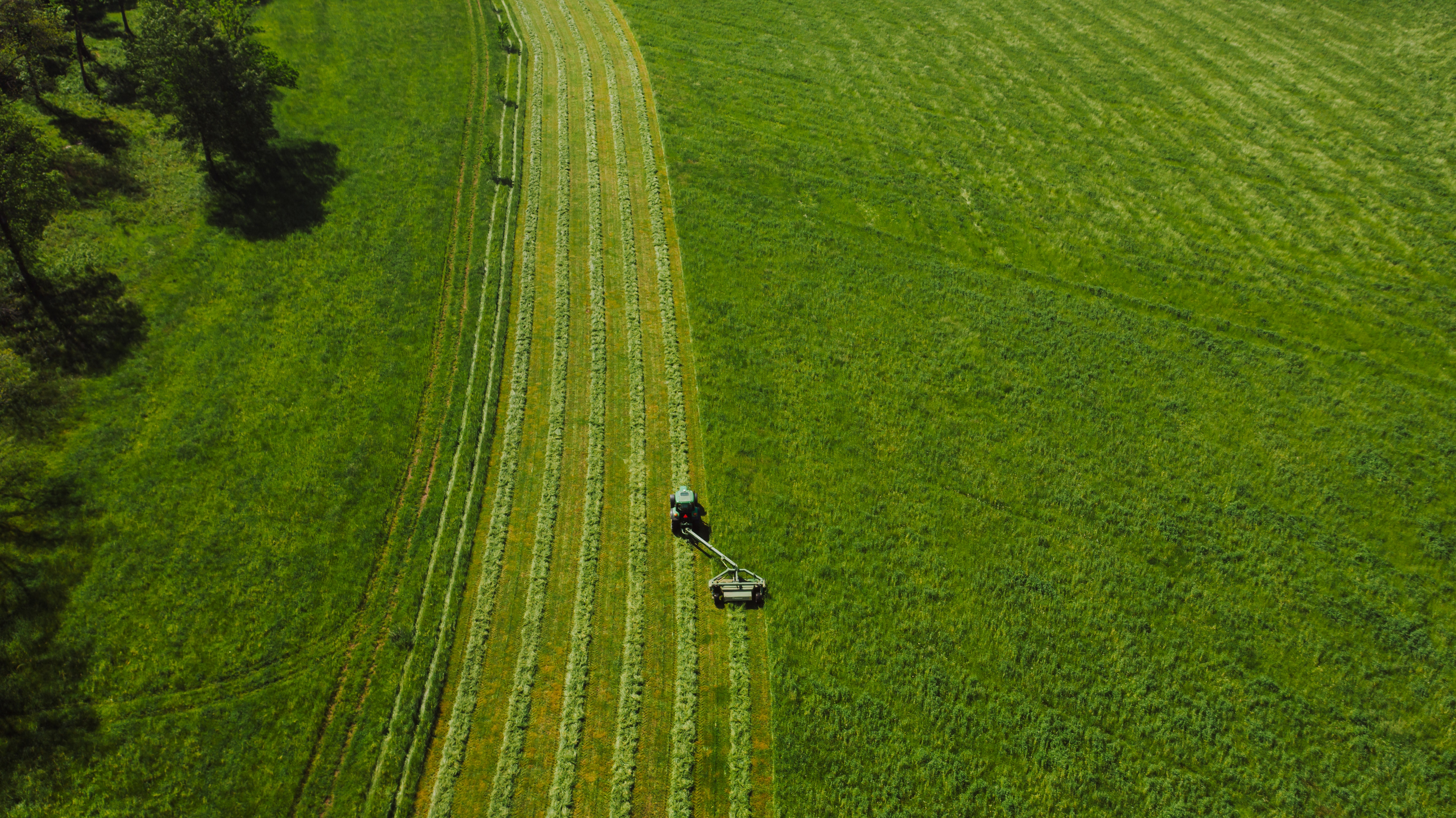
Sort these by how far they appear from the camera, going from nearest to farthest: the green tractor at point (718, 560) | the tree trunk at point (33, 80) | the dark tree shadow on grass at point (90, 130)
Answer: the green tractor at point (718, 560) < the dark tree shadow on grass at point (90, 130) < the tree trunk at point (33, 80)

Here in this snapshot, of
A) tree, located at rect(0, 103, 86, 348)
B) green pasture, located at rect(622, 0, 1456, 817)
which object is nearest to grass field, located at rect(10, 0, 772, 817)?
tree, located at rect(0, 103, 86, 348)

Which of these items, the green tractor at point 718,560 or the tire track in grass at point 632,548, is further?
the green tractor at point 718,560

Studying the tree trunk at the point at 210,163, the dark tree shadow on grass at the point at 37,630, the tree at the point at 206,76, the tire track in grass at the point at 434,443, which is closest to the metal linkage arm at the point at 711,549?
the tire track in grass at the point at 434,443

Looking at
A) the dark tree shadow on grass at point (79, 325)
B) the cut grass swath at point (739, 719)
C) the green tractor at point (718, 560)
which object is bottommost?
the cut grass swath at point (739, 719)

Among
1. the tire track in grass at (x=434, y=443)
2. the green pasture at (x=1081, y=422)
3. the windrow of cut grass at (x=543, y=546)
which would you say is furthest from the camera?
the green pasture at (x=1081, y=422)

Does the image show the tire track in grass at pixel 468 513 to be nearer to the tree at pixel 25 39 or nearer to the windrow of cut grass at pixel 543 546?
the windrow of cut grass at pixel 543 546
